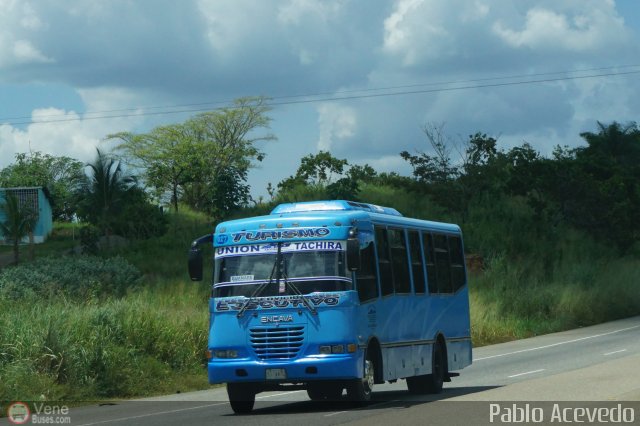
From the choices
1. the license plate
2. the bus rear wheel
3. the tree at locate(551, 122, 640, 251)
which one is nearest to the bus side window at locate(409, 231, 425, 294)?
the bus rear wheel

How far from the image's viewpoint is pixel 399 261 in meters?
19.3

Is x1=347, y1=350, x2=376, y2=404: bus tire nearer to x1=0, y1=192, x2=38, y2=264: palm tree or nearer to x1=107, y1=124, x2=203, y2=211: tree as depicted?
x1=0, y1=192, x2=38, y2=264: palm tree

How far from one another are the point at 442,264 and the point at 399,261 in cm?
258

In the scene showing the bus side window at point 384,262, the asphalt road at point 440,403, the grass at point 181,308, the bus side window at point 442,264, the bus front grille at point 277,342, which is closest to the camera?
the asphalt road at point 440,403

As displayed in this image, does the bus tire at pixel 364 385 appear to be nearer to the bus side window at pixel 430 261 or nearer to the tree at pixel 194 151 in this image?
the bus side window at pixel 430 261

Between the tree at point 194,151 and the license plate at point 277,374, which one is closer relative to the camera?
the license plate at point 277,374

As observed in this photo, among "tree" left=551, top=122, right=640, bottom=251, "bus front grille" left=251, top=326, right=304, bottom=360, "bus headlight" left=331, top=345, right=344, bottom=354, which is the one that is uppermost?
"tree" left=551, top=122, right=640, bottom=251

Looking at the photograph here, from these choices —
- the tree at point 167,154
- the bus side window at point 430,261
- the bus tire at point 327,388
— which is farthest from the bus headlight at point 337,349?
the tree at point 167,154

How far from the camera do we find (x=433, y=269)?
69.4ft

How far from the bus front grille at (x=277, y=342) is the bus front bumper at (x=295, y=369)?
13 centimetres

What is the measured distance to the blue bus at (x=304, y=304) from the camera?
16688 mm

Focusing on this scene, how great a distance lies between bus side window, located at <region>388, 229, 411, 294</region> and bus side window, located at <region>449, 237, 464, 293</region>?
287 cm

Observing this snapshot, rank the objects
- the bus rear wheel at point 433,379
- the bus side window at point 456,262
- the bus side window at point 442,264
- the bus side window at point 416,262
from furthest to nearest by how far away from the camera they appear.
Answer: the bus side window at point 456,262
the bus side window at point 442,264
the bus rear wheel at point 433,379
the bus side window at point 416,262

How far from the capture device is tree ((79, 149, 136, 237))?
5906 centimetres
